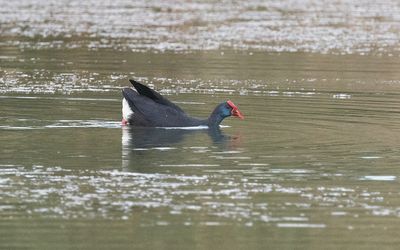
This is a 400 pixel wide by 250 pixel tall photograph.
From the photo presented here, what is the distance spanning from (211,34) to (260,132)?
16.6 meters

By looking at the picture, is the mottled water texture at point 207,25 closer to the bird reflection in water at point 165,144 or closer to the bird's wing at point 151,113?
the bird's wing at point 151,113

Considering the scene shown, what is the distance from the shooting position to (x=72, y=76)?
81.1ft

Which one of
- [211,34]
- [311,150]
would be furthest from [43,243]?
[211,34]

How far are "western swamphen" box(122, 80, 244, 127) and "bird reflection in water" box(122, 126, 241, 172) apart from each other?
0.35 ft

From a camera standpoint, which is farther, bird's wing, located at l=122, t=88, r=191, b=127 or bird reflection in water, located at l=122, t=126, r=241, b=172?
bird's wing, located at l=122, t=88, r=191, b=127

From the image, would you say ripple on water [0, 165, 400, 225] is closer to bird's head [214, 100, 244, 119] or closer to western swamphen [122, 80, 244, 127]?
western swamphen [122, 80, 244, 127]

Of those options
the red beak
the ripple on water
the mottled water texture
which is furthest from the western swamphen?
the mottled water texture

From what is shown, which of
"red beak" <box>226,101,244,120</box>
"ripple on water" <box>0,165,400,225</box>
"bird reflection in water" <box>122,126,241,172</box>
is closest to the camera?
"ripple on water" <box>0,165,400,225</box>

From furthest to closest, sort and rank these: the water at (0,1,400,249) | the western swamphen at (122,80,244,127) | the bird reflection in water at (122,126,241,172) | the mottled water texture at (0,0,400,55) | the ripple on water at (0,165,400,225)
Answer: the mottled water texture at (0,0,400,55) → the western swamphen at (122,80,244,127) → the bird reflection in water at (122,126,241,172) → the ripple on water at (0,165,400,225) → the water at (0,1,400,249)

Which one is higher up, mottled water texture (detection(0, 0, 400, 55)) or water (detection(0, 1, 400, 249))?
mottled water texture (detection(0, 0, 400, 55))

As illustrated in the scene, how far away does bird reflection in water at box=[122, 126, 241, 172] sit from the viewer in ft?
49.4

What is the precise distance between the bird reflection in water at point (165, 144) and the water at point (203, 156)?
27 millimetres

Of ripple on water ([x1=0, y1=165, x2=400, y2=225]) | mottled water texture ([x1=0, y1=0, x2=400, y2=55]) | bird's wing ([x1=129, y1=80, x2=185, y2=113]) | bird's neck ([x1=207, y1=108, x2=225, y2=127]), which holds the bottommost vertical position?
ripple on water ([x1=0, y1=165, x2=400, y2=225])

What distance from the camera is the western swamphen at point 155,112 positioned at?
18406 millimetres
